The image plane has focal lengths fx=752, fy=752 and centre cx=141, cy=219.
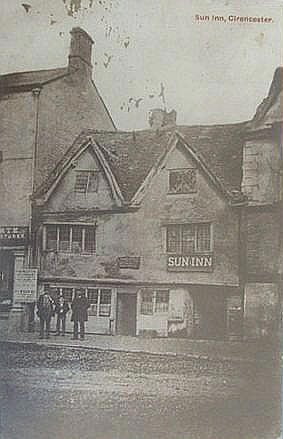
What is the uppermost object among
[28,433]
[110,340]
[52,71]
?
[52,71]

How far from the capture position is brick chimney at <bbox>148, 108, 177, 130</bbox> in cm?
180

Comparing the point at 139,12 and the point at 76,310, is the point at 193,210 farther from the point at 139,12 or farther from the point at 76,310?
the point at 139,12

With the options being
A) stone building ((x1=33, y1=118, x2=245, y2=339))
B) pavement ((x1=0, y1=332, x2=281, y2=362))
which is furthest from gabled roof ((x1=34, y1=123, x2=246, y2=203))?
pavement ((x1=0, y1=332, x2=281, y2=362))

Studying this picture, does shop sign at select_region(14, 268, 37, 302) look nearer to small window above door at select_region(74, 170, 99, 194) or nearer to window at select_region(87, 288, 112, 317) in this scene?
window at select_region(87, 288, 112, 317)

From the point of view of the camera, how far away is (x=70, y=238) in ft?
5.91

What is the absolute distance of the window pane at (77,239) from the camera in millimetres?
1798

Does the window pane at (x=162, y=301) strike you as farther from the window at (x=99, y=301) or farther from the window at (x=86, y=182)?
the window at (x=86, y=182)

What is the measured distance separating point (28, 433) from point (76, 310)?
0.99 feet

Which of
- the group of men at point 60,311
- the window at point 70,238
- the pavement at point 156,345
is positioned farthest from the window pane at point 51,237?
the pavement at point 156,345

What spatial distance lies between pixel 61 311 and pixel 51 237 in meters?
0.18

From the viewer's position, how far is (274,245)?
1.83 metres

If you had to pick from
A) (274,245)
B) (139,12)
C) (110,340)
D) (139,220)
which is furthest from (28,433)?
(139,12)

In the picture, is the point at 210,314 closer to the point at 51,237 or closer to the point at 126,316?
the point at 126,316

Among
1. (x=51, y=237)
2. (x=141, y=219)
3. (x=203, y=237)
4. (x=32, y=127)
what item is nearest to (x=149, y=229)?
(x=141, y=219)
